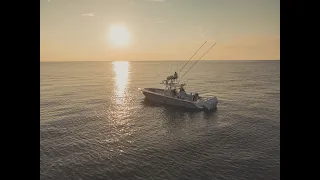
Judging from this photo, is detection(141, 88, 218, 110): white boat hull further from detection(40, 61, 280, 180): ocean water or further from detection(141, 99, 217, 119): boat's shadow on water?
detection(40, 61, 280, 180): ocean water

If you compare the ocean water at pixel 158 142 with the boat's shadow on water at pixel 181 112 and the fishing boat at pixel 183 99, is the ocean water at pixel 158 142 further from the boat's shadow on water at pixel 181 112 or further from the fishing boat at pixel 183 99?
the fishing boat at pixel 183 99

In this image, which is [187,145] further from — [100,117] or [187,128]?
[100,117]

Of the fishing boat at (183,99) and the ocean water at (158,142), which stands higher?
the fishing boat at (183,99)

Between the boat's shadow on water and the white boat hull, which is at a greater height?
the white boat hull

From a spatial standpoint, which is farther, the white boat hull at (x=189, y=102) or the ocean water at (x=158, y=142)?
the white boat hull at (x=189, y=102)

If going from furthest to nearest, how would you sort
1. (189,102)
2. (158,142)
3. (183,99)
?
(183,99), (189,102), (158,142)

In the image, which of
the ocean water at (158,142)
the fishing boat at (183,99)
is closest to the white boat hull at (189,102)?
the fishing boat at (183,99)

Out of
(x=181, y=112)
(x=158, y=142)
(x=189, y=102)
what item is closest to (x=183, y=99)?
(x=189, y=102)

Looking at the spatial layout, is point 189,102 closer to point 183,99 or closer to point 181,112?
point 183,99

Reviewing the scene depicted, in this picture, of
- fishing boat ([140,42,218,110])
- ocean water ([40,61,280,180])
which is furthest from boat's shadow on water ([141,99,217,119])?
fishing boat ([140,42,218,110])
